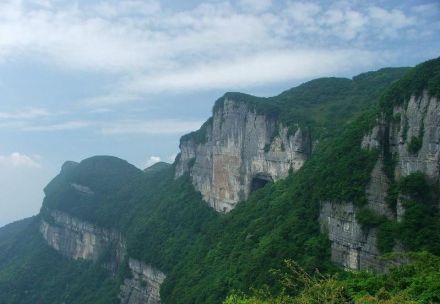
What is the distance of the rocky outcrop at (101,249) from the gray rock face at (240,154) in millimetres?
17316

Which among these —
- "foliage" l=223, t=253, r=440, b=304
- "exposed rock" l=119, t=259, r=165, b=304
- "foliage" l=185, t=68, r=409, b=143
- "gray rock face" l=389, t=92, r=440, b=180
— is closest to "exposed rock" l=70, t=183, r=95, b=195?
"exposed rock" l=119, t=259, r=165, b=304

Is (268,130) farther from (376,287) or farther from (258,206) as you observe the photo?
(376,287)

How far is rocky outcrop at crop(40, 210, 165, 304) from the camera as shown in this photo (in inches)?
3430

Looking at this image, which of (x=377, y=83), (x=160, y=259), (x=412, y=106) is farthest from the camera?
(x=160, y=259)

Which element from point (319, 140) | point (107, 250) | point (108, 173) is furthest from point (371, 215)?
point (108, 173)

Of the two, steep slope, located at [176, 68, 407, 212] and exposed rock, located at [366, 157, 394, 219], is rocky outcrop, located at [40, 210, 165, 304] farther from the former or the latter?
exposed rock, located at [366, 157, 394, 219]

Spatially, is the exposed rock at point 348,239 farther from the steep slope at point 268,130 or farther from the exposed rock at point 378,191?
the steep slope at point 268,130

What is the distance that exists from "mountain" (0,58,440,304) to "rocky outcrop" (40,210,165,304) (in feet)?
1.29

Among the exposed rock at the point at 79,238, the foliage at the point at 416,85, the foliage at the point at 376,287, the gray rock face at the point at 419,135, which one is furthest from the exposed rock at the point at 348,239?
the exposed rock at the point at 79,238

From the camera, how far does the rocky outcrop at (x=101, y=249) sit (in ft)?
286

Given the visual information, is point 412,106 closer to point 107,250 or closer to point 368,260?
point 368,260

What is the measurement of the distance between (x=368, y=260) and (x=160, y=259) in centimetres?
5243

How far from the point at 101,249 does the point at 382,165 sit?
92.7 m

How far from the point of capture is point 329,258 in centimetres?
4203
